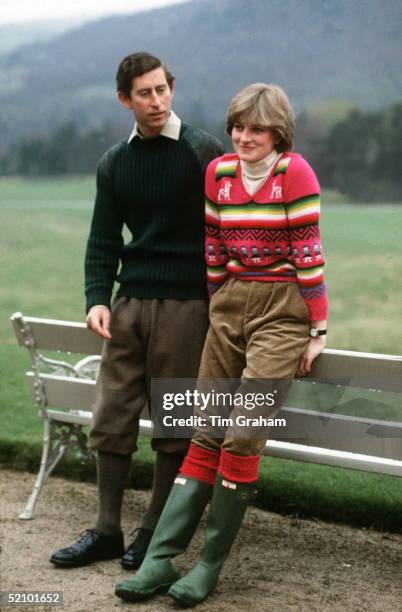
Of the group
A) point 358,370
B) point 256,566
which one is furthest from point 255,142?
point 256,566

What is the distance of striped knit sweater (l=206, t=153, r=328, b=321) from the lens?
3.09 m

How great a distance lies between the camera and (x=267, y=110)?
10.3 ft

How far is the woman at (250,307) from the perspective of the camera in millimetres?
3107

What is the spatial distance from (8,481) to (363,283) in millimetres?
7812

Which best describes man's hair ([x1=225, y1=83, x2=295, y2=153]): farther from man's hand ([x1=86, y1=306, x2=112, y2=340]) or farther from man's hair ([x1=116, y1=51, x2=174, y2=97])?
man's hand ([x1=86, y1=306, x2=112, y2=340])

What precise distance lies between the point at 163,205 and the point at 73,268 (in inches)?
Answer: 347

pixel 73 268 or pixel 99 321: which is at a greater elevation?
pixel 99 321

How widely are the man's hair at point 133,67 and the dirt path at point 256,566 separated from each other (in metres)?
1.49

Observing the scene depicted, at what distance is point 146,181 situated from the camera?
346 cm

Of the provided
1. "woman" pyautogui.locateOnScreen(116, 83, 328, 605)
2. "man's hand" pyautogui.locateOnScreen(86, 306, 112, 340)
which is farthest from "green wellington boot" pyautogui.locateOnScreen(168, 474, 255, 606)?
"man's hand" pyautogui.locateOnScreen(86, 306, 112, 340)

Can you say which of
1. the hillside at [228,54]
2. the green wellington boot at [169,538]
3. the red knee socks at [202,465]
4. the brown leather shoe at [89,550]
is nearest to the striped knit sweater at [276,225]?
the red knee socks at [202,465]

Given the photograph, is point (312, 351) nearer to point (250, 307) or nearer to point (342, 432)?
point (250, 307)

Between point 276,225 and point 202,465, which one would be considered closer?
point 276,225

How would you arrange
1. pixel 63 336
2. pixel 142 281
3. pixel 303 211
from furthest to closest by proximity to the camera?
1. pixel 63 336
2. pixel 142 281
3. pixel 303 211
